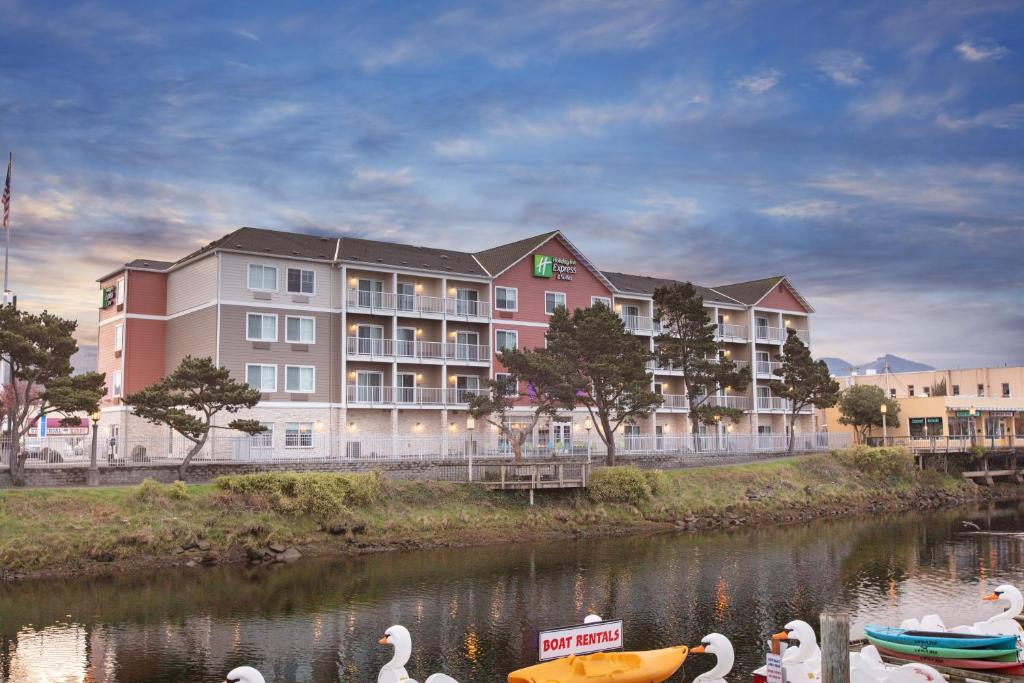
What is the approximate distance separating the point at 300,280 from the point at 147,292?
986 centimetres

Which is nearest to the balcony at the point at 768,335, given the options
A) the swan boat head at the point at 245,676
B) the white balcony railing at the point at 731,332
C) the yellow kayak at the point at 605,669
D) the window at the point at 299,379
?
the white balcony railing at the point at 731,332

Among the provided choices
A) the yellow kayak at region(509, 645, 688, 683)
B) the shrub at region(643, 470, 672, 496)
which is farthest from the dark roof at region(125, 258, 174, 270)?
the yellow kayak at region(509, 645, 688, 683)

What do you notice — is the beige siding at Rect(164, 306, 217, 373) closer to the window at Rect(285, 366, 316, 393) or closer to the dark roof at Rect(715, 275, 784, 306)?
the window at Rect(285, 366, 316, 393)

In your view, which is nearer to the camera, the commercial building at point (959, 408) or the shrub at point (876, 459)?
the shrub at point (876, 459)

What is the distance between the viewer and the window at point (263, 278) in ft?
173

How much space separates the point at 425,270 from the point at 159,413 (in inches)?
845

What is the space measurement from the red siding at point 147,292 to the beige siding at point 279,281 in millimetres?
7229

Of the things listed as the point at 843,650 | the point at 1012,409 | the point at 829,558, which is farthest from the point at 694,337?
the point at 843,650

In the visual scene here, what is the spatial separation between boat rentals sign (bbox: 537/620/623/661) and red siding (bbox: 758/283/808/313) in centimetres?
5911

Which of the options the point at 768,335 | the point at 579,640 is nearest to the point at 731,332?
the point at 768,335

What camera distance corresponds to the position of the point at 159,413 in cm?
3962

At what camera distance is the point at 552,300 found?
6322cm

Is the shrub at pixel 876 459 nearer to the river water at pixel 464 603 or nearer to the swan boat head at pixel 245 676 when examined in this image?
the river water at pixel 464 603

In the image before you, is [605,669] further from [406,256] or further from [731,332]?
[731,332]
